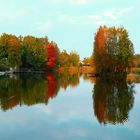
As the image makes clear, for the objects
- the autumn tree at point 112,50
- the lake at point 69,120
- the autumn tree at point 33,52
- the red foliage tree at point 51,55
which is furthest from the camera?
the red foliage tree at point 51,55

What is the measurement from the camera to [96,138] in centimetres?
1530

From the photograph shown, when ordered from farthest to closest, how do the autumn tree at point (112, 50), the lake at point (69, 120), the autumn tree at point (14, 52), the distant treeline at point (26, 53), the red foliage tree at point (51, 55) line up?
the red foliage tree at point (51, 55) → the distant treeline at point (26, 53) → the autumn tree at point (14, 52) → the autumn tree at point (112, 50) → the lake at point (69, 120)

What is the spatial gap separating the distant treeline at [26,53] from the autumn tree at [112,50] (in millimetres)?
32004

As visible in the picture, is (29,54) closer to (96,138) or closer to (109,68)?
(109,68)

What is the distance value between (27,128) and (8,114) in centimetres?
443

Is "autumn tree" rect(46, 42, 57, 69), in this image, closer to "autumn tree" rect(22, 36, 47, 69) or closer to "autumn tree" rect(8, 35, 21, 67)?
"autumn tree" rect(22, 36, 47, 69)

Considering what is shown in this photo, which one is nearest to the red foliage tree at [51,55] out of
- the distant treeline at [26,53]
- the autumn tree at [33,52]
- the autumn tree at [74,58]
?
the distant treeline at [26,53]

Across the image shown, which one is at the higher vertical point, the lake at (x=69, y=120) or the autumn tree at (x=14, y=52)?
the autumn tree at (x=14, y=52)

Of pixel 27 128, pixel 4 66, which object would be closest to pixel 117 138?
pixel 27 128

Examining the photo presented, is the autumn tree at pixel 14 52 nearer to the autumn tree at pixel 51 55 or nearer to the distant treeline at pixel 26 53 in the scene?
the distant treeline at pixel 26 53

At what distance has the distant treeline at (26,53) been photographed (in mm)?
96938

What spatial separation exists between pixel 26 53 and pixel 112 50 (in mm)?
38102

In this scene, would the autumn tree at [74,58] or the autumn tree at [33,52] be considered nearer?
the autumn tree at [33,52]

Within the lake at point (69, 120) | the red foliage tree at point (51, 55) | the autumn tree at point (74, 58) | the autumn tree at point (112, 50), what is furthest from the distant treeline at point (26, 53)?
the lake at point (69, 120)
